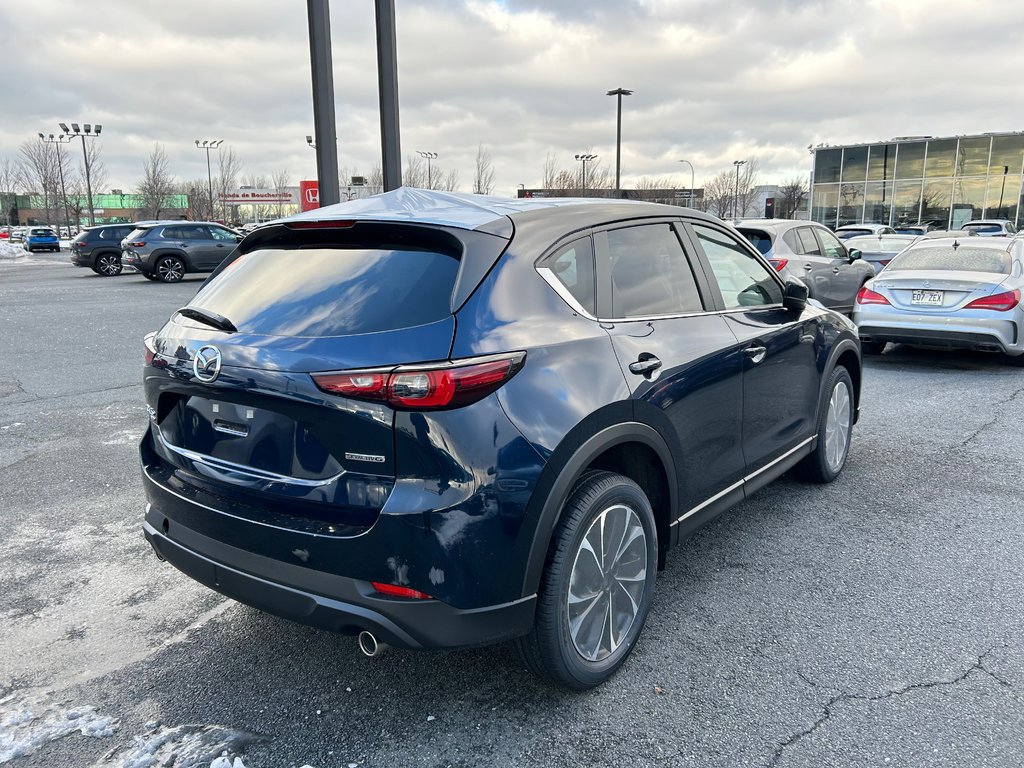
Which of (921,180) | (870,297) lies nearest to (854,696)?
(870,297)

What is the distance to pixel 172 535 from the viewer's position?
2.85 m

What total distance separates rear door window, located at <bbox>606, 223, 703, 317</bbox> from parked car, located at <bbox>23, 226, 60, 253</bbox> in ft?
173

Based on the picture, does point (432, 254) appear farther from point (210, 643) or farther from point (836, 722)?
point (836, 722)

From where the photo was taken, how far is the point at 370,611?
236 cm

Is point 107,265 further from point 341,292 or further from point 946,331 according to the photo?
point 341,292

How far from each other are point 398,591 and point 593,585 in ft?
2.59

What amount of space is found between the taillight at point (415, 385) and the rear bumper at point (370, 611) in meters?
0.59

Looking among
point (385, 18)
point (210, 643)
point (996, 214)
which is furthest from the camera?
point (996, 214)

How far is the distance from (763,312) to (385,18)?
696cm


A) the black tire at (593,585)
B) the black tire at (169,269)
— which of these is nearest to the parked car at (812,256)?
the black tire at (593,585)

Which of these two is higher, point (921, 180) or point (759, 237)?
point (921, 180)

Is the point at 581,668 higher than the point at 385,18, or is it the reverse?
the point at 385,18

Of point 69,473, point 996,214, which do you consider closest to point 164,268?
point 69,473

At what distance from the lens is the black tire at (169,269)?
2156cm
